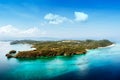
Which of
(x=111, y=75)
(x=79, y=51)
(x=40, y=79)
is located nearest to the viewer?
(x=40, y=79)

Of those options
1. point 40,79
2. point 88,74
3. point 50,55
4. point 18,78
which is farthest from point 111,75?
point 50,55

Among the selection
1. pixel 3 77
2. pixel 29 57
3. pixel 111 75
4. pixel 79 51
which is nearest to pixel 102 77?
pixel 111 75

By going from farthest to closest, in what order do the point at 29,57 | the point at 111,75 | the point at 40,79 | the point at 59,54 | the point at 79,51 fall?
1. the point at 79,51
2. the point at 59,54
3. the point at 29,57
4. the point at 111,75
5. the point at 40,79

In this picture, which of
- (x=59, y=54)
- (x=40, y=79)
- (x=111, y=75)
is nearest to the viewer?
(x=40, y=79)

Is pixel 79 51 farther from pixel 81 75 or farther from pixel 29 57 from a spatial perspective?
pixel 81 75

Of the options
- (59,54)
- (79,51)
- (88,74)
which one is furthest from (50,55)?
(88,74)

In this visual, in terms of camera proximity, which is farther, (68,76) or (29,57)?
(29,57)

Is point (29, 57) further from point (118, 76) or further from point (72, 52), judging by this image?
point (118, 76)

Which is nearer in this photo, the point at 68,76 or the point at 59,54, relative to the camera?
the point at 68,76
